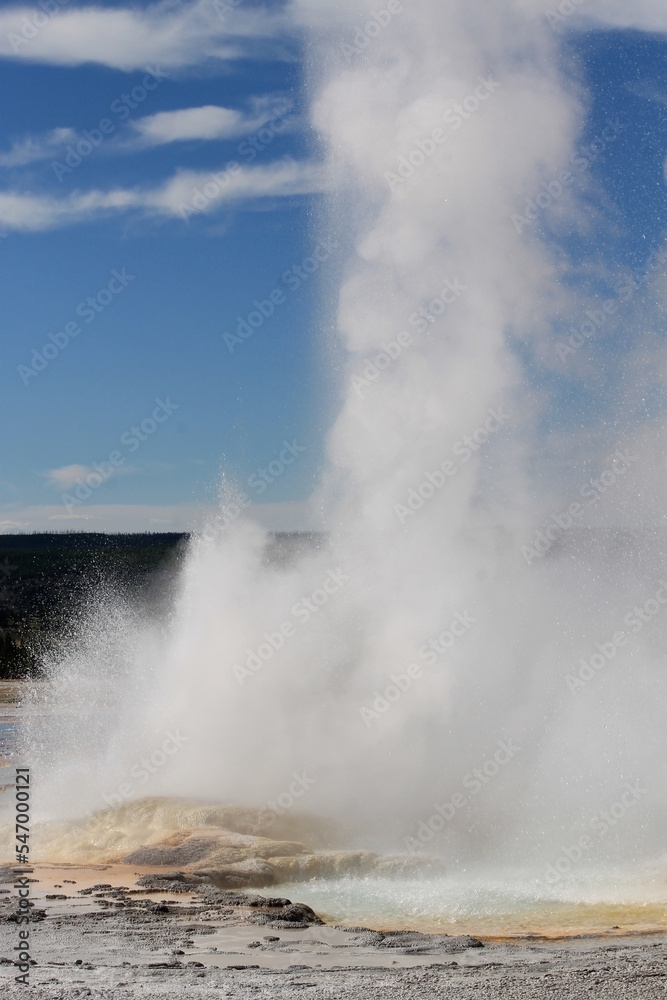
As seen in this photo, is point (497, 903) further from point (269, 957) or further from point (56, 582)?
point (56, 582)

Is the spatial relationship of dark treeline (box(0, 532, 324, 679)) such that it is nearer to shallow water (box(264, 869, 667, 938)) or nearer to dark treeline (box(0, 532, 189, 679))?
dark treeline (box(0, 532, 189, 679))

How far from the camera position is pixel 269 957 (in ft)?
29.3

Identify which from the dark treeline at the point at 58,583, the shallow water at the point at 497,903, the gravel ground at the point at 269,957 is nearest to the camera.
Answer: the gravel ground at the point at 269,957

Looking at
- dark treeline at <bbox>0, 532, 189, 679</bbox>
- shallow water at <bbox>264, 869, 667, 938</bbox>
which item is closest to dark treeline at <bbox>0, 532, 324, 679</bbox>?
dark treeline at <bbox>0, 532, 189, 679</bbox>

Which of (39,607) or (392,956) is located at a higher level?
(39,607)

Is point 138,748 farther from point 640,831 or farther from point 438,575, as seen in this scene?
point 640,831

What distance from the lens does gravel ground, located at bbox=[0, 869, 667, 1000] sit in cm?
785

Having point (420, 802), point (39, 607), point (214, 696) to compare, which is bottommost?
point (420, 802)

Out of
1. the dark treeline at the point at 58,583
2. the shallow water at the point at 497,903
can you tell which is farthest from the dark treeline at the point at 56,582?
the shallow water at the point at 497,903

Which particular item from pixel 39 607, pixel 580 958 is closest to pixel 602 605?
pixel 580 958

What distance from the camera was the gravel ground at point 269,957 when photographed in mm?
7848

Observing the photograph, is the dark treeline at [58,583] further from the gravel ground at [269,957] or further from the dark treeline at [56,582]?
the gravel ground at [269,957]

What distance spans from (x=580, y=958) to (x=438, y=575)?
31.8ft

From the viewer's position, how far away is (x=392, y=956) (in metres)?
8.95
